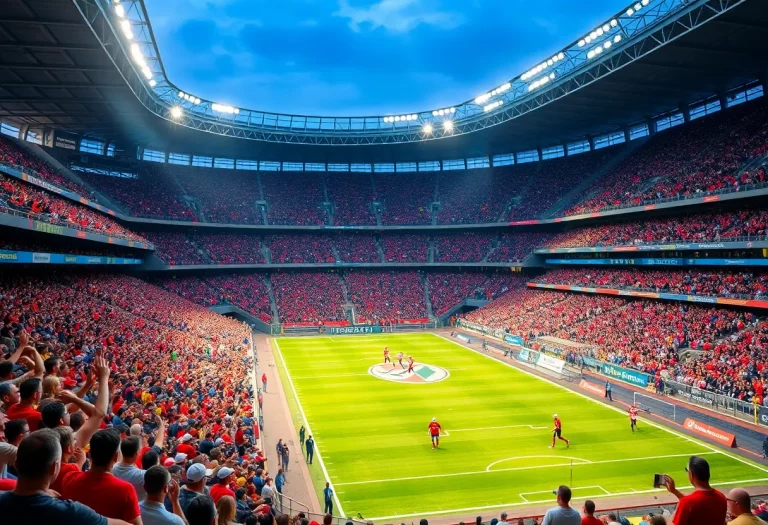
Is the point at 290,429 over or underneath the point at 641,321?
underneath

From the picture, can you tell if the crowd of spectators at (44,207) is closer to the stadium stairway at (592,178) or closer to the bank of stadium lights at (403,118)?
the bank of stadium lights at (403,118)

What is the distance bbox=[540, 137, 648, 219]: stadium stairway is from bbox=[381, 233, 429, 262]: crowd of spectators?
15.7 metres

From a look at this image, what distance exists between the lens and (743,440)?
72.2ft

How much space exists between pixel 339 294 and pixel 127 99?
1195 inches

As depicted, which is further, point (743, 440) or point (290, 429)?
point (290, 429)

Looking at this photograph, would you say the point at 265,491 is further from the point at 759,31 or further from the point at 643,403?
the point at 759,31

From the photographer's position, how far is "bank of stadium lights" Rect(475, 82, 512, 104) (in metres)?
46.7

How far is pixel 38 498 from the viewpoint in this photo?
2.74 m

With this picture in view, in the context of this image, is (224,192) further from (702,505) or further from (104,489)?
(702,505)

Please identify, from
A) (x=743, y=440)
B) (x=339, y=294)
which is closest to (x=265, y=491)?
(x=743, y=440)

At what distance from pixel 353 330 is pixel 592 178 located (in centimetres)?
3028

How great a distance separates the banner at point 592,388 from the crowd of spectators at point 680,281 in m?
10.6

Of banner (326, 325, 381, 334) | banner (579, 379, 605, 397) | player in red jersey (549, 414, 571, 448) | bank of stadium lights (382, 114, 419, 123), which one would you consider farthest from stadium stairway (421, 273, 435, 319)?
player in red jersey (549, 414, 571, 448)

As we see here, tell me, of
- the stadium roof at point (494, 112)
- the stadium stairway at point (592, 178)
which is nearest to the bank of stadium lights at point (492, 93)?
the stadium roof at point (494, 112)
